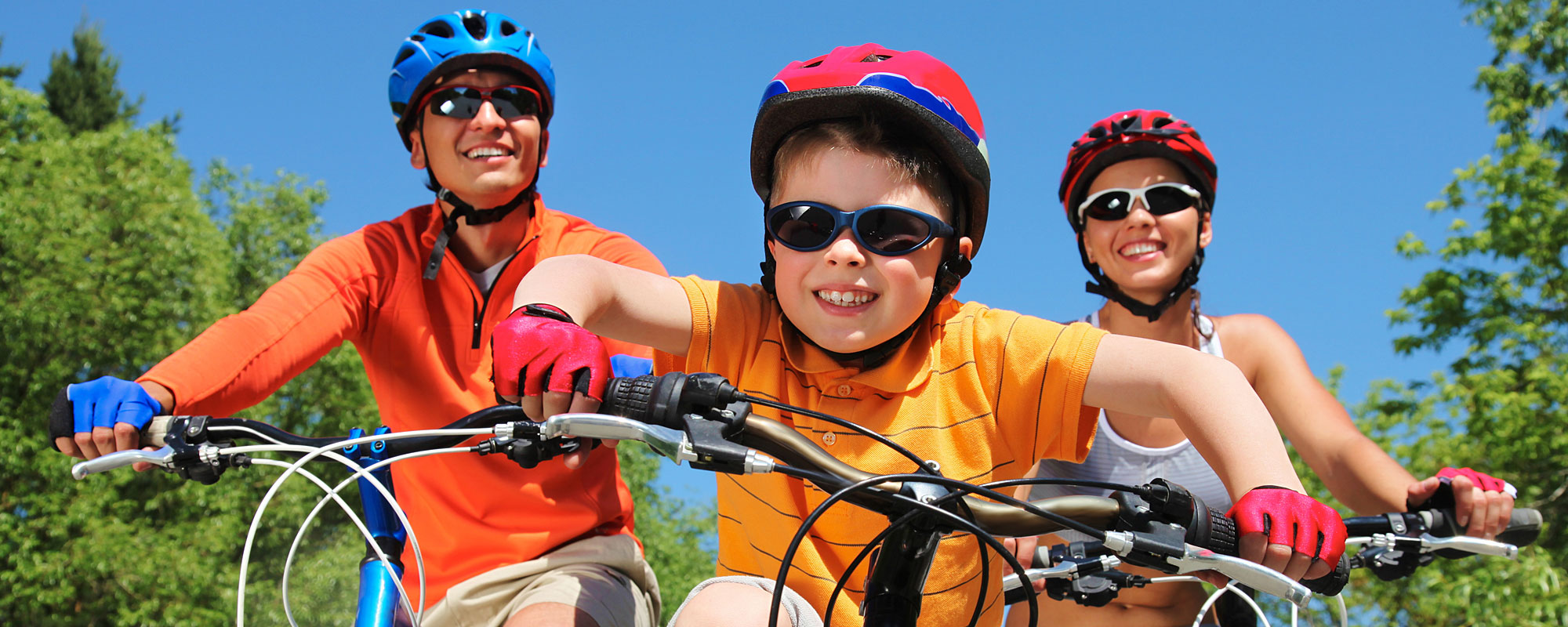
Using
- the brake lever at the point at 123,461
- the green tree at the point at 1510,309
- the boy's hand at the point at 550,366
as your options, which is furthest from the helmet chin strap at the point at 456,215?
the green tree at the point at 1510,309

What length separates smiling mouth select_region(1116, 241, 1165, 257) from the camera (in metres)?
4.31

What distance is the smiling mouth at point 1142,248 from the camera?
170 inches

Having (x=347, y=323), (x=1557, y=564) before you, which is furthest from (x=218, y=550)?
Result: (x=1557, y=564)

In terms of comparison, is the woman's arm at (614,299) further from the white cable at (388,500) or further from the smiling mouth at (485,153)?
the smiling mouth at (485,153)

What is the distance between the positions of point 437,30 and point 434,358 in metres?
1.37

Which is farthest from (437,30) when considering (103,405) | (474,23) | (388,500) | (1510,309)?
(1510,309)

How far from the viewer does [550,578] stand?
3.41 m

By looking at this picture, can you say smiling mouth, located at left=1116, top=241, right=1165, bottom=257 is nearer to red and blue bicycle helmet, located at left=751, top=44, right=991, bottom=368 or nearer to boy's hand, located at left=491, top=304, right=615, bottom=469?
red and blue bicycle helmet, located at left=751, top=44, right=991, bottom=368

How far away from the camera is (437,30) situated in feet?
14.0

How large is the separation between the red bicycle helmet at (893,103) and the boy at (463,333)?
1.09m

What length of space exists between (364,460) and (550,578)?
975 millimetres

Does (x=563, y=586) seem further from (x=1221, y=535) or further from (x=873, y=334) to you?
(x=1221, y=535)

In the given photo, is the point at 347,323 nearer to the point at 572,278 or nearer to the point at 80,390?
the point at 80,390

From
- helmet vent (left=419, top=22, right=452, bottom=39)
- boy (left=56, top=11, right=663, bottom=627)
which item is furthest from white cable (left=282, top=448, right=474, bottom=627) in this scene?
helmet vent (left=419, top=22, right=452, bottom=39)
